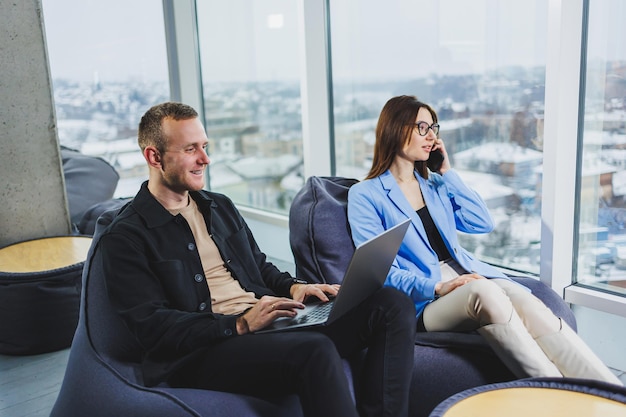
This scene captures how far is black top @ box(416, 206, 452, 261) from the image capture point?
2.71 m

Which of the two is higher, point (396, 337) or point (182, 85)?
point (182, 85)

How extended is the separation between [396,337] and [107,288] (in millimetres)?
915

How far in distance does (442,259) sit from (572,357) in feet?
2.48

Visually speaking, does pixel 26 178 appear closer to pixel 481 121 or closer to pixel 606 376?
pixel 481 121

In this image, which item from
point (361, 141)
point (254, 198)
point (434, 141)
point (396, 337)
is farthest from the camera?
point (254, 198)

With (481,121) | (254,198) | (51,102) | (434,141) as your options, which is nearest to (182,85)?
(254,198)

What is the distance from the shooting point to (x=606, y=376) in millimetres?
2016

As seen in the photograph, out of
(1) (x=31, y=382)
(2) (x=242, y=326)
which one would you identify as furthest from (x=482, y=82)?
(1) (x=31, y=382)

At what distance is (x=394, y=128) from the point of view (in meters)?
2.71

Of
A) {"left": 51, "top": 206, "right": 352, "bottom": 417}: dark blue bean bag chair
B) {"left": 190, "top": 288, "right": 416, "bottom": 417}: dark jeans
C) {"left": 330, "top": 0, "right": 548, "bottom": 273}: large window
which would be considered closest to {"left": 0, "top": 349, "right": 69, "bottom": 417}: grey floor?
{"left": 51, "top": 206, "right": 352, "bottom": 417}: dark blue bean bag chair

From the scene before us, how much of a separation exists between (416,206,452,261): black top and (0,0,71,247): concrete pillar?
2241mm

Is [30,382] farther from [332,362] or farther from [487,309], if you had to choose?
[487,309]

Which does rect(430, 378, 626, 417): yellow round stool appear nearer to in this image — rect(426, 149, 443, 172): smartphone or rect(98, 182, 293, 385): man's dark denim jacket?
rect(98, 182, 293, 385): man's dark denim jacket

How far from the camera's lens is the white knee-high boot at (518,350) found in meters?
2.04
